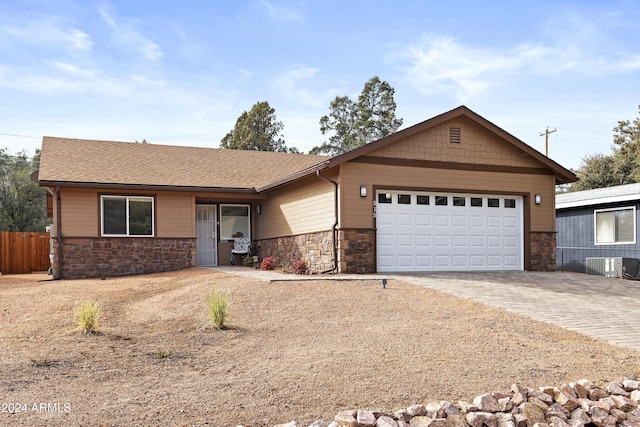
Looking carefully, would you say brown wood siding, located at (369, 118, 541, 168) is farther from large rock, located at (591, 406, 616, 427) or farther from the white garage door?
large rock, located at (591, 406, 616, 427)

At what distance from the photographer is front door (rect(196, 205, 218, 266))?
1833 centimetres

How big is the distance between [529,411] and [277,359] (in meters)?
2.55

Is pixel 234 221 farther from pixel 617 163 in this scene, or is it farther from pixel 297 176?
pixel 617 163

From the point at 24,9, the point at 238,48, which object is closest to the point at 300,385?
the point at 24,9

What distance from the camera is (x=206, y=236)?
1842cm

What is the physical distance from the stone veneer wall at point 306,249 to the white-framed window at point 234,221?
1.30 metres

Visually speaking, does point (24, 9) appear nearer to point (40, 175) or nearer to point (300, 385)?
point (40, 175)

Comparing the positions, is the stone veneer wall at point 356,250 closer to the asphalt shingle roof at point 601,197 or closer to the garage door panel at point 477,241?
the garage door panel at point 477,241

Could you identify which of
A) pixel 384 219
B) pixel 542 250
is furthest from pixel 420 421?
pixel 542 250

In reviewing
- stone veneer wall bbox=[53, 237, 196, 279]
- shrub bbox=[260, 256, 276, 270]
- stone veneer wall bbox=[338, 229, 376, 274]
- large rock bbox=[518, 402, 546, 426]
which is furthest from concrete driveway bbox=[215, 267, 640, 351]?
stone veneer wall bbox=[53, 237, 196, 279]

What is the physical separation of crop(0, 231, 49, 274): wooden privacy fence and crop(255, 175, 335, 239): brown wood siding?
8885 mm

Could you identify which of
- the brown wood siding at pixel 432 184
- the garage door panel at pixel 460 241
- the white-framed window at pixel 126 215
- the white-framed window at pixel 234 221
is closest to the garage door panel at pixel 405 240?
the brown wood siding at pixel 432 184

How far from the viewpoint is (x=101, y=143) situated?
2020 centimetres

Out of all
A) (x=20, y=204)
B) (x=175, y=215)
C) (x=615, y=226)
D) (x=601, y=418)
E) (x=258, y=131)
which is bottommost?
(x=601, y=418)
